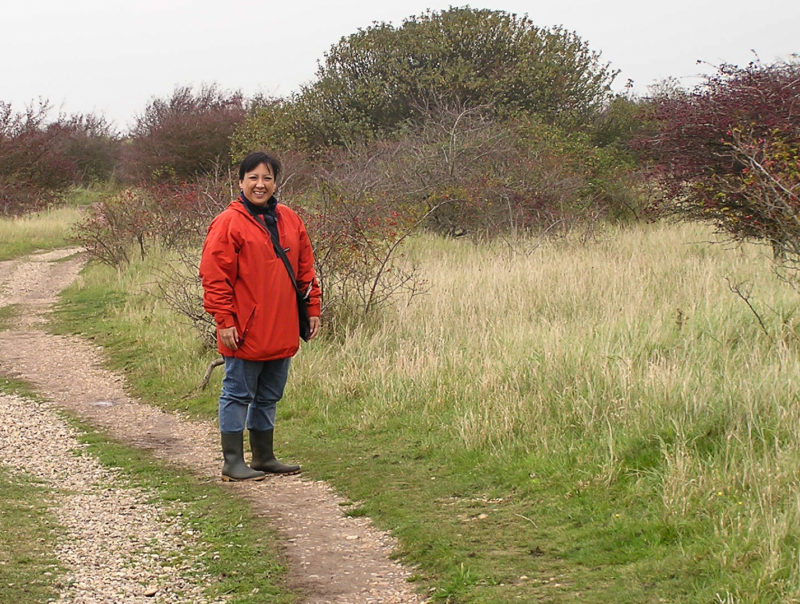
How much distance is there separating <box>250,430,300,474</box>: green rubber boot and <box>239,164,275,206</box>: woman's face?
1379mm

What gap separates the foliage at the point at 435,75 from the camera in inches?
953

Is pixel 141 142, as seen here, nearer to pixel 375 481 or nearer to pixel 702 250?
pixel 702 250

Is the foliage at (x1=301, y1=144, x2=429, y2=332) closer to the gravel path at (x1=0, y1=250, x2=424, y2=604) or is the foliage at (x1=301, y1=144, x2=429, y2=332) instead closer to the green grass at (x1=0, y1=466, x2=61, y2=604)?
the gravel path at (x1=0, y1=250, x2=424, y2=604)

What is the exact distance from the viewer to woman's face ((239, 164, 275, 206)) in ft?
17.9

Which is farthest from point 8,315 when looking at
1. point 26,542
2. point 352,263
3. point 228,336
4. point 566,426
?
point 566,426

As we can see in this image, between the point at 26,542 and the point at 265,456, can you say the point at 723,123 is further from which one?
the point at 26,542

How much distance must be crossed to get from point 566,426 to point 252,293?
193 cm

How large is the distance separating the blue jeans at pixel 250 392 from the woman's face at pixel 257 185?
2.97 feet

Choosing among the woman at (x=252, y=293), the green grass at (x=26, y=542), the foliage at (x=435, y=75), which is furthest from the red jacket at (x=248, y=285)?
the foliage at (x=435, y=75)

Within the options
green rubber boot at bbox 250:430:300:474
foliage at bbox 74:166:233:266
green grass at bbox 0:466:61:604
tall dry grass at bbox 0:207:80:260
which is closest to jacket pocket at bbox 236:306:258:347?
green rubber boot at bbox 250:430:300:474

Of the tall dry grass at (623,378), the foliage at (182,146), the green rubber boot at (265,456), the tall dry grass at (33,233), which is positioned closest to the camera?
the tall dry grass at (623,378)

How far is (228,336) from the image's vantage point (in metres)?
5.37

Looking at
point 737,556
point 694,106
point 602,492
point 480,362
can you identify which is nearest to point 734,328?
point 480,362

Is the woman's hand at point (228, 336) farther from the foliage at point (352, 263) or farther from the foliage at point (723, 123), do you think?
the foliage at point (723, 123)
